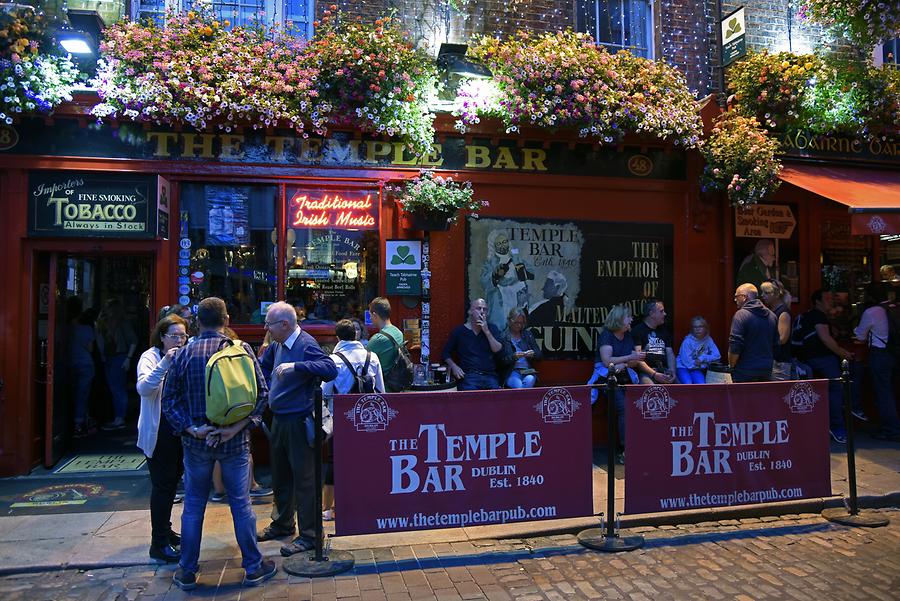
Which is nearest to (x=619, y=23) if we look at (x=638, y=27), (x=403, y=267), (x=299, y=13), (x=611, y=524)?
(x=638, y=27)

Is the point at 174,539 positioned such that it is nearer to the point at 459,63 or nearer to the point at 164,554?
the point at 164,554

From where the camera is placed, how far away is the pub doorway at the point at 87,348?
7.18 metres

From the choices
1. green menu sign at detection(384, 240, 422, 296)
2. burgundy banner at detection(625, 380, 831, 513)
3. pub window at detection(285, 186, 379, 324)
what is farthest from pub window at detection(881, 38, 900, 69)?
pub window at detection(285, 186, 379, 324)

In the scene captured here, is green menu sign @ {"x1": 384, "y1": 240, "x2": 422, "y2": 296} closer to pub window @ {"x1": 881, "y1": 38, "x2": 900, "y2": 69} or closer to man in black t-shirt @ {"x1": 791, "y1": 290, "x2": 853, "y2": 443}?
man in black t-shirt @ {"x1": 791, "y1": 290, "x2": 853, "y2": 443}

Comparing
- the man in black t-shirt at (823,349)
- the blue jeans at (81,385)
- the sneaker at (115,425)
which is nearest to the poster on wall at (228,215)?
the blue jeans at (81,385)

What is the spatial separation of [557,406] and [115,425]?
654cm

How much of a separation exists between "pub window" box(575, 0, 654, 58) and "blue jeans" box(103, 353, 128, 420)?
778 centimetres

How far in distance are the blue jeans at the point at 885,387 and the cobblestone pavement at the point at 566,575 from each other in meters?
3.88

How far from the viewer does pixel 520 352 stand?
757 cm

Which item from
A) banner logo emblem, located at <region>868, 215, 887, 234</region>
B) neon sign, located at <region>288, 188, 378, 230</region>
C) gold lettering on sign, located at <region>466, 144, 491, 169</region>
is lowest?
banner logo emblem, located at <region>868, 215, 887, 234</region>

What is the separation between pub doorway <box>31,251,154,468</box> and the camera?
23.6ft

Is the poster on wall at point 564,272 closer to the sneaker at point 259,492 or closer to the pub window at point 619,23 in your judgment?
the pub window at point 619,23

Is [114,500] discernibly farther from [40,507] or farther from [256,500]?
[256,500]

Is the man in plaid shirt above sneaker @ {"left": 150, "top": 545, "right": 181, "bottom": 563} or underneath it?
above
